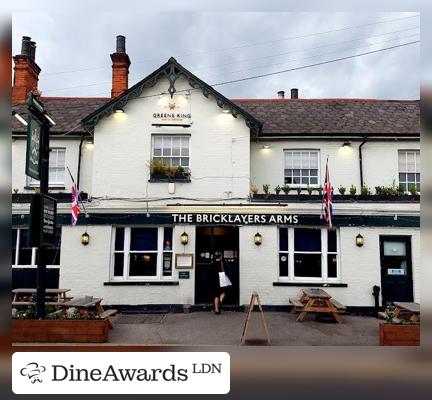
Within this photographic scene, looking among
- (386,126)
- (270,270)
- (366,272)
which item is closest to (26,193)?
(270,270)

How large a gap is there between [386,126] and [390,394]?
963 cm

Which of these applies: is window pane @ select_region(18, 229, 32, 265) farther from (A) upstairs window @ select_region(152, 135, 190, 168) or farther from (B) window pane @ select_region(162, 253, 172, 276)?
(A) upstairs window @ select_region(152, 135, 190, 168)

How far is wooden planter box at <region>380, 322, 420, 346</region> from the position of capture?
891 centimetres

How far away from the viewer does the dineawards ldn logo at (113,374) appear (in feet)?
23.5

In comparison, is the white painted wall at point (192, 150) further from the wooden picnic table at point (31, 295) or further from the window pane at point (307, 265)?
the wooden picnic table at point (31, 295)

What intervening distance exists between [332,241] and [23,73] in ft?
42.6

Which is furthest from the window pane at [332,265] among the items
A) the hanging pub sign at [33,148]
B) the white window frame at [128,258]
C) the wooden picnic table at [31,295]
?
the hanging pub sign at [33,148]

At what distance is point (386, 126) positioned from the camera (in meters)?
14.4

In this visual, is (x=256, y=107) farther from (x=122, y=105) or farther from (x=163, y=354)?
(x=163, y=354)

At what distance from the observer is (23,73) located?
53.7ft

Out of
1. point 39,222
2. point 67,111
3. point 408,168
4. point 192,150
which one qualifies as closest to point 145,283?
point 192,150

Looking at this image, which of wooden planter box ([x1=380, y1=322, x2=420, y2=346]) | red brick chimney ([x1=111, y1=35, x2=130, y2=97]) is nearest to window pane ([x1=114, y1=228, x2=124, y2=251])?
red brick chimney ([x1=111, y1=35, x2=130, y2=97])

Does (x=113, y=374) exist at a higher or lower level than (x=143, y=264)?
lower

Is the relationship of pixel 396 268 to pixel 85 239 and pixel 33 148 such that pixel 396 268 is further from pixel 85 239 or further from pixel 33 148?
pixel 33 148
